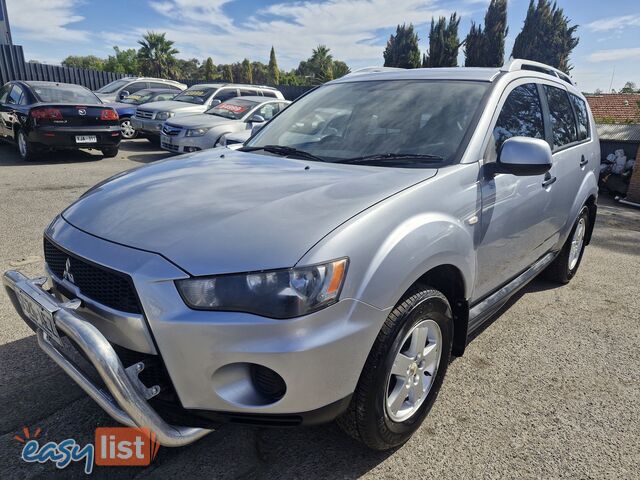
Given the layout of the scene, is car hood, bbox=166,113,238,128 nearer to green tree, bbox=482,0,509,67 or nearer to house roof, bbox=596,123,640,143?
house roof, bbox=596,123,640,143

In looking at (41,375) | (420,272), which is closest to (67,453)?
(41,375)

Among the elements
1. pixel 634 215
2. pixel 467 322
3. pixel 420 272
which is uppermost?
pixel 420 272

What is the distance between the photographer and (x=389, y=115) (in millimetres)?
2918

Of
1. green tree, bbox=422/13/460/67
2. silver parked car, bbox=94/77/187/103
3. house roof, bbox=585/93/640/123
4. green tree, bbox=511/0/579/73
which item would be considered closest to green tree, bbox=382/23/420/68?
green tree, bbox=422/13/460/67

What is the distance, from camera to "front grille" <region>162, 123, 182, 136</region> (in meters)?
9.82

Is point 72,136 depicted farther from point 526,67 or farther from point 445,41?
point 445,41

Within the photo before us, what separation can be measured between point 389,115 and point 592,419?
2.08 metres

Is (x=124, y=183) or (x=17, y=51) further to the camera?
(x=17, y=51)

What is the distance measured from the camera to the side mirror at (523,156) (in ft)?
8.14

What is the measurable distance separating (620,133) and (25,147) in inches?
520

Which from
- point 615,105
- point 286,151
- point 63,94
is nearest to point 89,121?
point 63,94

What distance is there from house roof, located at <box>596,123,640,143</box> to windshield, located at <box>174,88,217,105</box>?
1015 cm

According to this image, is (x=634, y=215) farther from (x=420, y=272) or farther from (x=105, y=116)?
(x=105, y=116)

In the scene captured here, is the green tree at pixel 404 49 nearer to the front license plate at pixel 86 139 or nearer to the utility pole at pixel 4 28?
the utility pole at pixel 4 28
